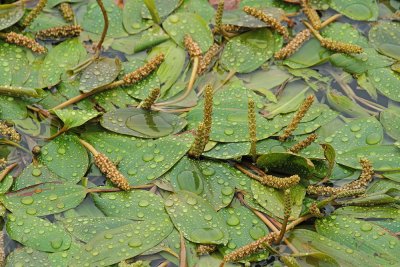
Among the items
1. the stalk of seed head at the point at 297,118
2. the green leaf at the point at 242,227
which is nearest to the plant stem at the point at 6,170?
the green leaf at the point at 242,227

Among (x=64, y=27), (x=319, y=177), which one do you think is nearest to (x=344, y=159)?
(x=319, y=177)

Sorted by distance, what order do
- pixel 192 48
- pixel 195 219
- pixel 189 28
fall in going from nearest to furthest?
pixel 195 219, pixel 192 48, pixel 189 28

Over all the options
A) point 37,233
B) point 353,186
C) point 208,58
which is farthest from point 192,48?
point 37,233

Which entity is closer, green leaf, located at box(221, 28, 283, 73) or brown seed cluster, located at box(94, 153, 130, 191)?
brown seed cluster, located at box(94, 153, 130, 191)

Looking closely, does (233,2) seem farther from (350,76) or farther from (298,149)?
(298,149)

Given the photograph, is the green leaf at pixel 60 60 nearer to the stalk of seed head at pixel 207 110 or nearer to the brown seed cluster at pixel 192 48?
the brown seed cluster at pixel 192 48

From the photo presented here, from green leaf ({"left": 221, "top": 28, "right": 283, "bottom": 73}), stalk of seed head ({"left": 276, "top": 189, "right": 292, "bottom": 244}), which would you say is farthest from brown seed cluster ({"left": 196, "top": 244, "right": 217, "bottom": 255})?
green leaf ({"left": 221, "top": 28, "right": 283, "bottom": 73})

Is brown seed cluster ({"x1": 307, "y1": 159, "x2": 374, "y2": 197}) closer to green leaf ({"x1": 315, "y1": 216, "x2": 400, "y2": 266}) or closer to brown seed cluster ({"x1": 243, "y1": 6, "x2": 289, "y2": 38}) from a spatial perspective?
green leaf ({"x1": 315, "y1": 216, "x2": 400, "y2": 266})

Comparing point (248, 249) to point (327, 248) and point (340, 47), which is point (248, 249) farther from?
point (340, 47)
